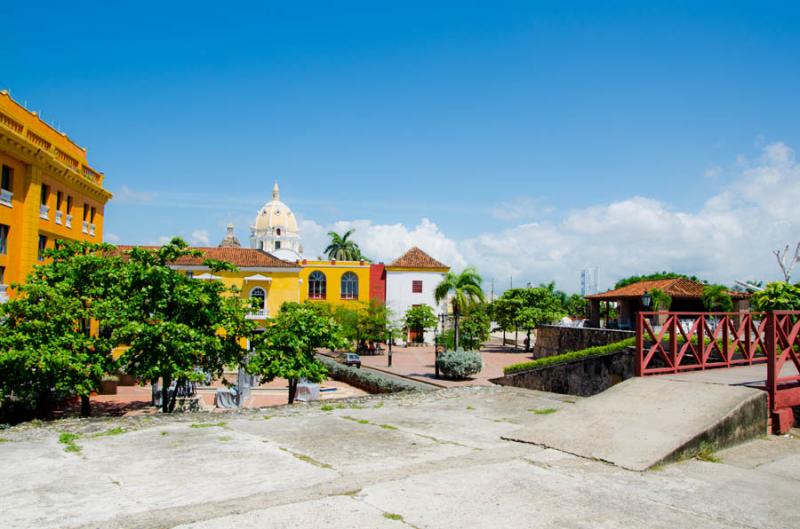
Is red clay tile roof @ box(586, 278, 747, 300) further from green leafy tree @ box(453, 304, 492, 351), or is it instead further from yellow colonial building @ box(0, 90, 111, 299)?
yellow colonial building @ box(0, 90, 111, 299)

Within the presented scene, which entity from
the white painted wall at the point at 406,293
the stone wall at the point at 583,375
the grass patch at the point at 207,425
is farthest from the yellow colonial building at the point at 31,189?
the white painted wall at the point at 406,293

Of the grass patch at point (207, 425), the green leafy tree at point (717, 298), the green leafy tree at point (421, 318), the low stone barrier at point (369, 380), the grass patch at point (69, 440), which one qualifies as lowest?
the low stone barrier at point (369, 380)

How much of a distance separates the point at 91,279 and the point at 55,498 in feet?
36.0

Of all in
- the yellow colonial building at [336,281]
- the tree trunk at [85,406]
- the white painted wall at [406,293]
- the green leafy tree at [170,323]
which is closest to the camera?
the green leafy tree at [170,323]

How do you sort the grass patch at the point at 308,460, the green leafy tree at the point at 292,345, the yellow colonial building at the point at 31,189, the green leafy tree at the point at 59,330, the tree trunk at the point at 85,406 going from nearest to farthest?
the grass patch at the point at 308,460 < the green leafy tree at the point at 59,330 < the tree trunk at the point at 85,406 < the green leafy tree at the point at 292,345 < the yellow colonial building at the point at 31,189

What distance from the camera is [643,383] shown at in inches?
365

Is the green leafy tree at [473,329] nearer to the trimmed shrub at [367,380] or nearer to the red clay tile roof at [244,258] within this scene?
the trimmed shrub at [367,380]

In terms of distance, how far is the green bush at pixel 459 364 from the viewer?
28.2 metres

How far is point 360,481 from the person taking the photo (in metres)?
6.02

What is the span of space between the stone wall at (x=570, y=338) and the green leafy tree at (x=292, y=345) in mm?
11641

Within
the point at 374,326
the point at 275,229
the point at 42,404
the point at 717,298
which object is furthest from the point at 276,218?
the point at 42,404

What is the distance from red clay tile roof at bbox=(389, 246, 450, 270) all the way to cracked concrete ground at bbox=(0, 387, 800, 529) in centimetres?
4651

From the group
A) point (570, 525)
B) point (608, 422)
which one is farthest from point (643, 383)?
point (570, 525)

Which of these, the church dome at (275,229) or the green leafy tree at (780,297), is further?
the church dome at (275,229)
